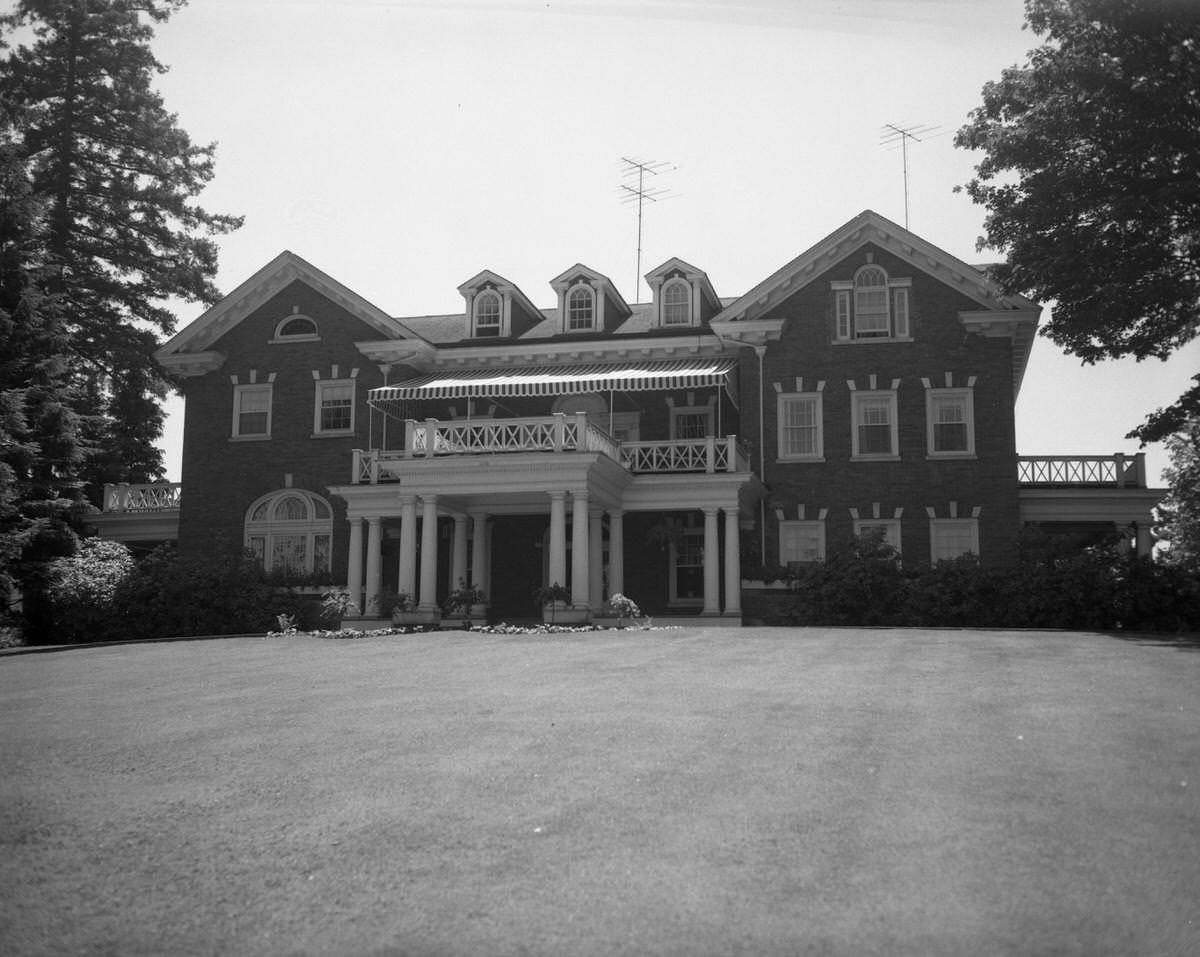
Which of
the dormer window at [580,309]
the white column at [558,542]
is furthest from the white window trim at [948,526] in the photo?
the dormer window at [580,309]

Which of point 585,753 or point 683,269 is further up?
point 683,269

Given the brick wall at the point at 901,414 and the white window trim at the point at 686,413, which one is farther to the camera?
the white window trim at the point at 686,413

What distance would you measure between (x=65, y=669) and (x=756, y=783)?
1401 cm

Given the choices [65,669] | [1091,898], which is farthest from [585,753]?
[65,669]

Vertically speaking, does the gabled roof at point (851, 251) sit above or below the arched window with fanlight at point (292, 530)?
above

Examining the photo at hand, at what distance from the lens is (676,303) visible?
34.8m

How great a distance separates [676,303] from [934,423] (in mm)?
8424

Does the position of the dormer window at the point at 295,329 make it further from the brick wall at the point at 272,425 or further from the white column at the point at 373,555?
the white column at the point at 373,555

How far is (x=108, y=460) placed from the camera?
41.9m

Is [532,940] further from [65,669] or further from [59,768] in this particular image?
[65,669]

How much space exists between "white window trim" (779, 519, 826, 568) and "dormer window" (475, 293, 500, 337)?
11015mm

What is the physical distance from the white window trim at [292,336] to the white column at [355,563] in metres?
6.93

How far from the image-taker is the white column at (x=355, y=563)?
101 ft

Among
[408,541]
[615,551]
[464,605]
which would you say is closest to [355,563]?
[408,541]
